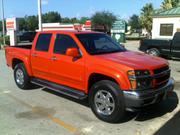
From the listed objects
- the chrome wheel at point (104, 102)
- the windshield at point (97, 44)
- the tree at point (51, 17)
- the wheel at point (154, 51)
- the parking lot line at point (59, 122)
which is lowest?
the parking lot line at point (59, 122)

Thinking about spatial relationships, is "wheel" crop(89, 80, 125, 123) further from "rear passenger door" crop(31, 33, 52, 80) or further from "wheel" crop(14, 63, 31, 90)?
"wheel" crop(14, 63, 31, 90)

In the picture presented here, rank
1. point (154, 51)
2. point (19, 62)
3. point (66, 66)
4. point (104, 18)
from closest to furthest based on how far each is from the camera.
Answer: point (66, 66) < point (19, 62) < point (154, 51) < point (104, 18)

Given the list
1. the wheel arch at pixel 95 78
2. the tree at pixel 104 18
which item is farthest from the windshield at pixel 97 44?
the tree at pixel 104 18

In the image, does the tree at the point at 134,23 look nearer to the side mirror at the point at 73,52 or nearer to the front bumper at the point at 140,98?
the side mirror at the point at 73,52

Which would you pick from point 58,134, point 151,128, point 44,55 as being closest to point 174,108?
point 151,128

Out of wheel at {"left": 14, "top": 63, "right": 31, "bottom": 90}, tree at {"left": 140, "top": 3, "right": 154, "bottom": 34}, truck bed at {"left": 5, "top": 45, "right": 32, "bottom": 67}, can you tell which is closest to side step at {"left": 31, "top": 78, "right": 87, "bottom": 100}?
wheel at {"left": 14, "top": 63, "right": 31, "bottom": 90}

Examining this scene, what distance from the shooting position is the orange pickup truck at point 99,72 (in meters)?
4.83

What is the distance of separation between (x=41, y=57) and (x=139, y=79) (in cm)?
314

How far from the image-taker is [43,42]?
6.98 metres

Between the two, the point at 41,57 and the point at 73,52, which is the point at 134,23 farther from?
the point at 73,52

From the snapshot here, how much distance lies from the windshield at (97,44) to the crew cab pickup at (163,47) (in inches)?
356

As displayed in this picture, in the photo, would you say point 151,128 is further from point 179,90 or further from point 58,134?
point 179,90

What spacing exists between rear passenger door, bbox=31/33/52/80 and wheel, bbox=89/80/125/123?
1811 mm

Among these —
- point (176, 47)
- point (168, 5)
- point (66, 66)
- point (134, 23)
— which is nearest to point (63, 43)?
point (66, 66)
